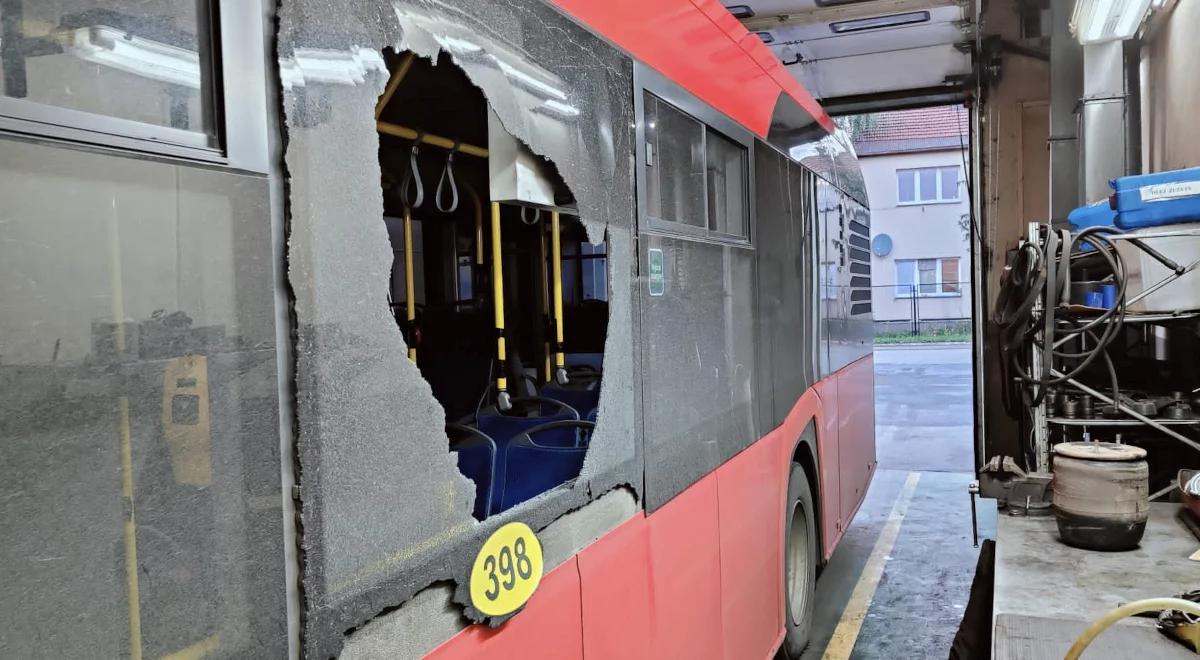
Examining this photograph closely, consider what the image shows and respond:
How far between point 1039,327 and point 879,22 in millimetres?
4235

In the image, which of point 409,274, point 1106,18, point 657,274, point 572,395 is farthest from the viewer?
point 1106,18

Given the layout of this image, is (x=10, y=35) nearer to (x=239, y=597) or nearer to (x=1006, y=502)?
(x=239, y=597)

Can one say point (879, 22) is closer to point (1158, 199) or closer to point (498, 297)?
point (1158, 199)

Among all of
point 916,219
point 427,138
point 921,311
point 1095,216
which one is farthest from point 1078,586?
point 921,311

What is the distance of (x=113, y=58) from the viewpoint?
94 cm

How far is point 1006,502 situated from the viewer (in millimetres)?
4012

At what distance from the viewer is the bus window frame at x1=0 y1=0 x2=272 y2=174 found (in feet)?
3.09

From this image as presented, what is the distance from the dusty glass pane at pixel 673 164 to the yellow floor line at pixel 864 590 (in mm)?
→ 2846

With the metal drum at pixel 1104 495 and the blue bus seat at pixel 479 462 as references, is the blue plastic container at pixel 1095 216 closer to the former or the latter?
the metal drum at pixel 1104 495

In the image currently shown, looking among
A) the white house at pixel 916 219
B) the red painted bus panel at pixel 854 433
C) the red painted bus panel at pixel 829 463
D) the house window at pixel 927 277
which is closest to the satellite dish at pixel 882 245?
the white house at pixel 916 219

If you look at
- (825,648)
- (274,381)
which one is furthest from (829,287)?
(274,381)

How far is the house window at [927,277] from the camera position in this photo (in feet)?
85.0

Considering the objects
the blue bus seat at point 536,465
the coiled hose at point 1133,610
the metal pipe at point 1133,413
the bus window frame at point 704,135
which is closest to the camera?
the coiled hose at point 1133,610

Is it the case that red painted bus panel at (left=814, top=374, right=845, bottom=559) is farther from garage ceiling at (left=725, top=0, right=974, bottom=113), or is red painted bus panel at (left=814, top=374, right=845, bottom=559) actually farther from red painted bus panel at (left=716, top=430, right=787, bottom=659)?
garage ceiling at (left=725, top=0, right=974, bottom=113)
